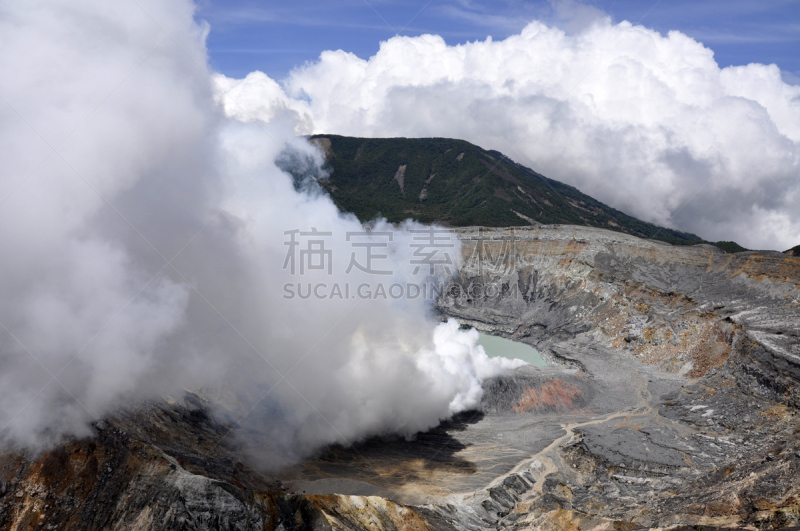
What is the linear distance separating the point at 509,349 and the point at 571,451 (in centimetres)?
3513

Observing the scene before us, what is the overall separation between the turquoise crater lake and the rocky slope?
2260 mm

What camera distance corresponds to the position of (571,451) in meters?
39.2

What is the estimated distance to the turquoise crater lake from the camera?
2729 inches

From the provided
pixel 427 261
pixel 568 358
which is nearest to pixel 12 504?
pixel 568 358

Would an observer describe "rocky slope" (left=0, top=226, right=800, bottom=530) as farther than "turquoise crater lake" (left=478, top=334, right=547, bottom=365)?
No

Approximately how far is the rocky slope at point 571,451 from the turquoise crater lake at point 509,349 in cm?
226

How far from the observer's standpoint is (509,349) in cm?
7412

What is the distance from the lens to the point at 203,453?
1061 inches

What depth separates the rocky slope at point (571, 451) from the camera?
21328 mm

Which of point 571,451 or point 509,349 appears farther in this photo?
point 509,349

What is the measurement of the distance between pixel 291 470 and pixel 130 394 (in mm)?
11035

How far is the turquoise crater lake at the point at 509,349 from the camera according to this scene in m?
69.3

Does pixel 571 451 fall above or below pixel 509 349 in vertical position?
below

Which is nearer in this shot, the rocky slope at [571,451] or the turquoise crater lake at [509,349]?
the rocky slope at [571,451]
